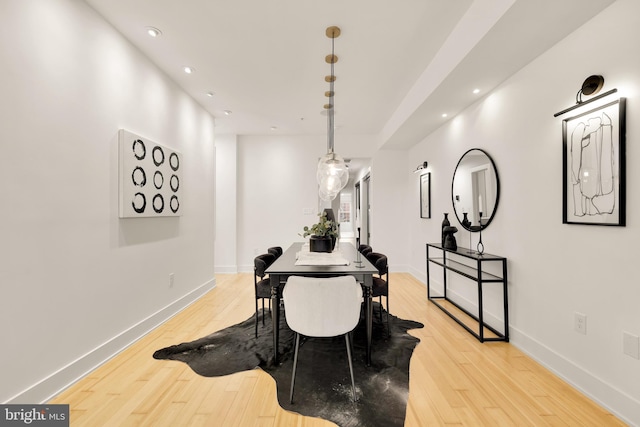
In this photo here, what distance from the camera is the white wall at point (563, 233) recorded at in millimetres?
1657

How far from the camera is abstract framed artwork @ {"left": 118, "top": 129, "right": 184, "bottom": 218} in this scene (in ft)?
8.25

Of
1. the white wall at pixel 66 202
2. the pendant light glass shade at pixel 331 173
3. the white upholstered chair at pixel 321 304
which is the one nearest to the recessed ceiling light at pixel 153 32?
the white wall at pixel 66 202

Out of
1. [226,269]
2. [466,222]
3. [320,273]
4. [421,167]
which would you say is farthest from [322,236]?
[226,269]

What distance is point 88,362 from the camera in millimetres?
2139

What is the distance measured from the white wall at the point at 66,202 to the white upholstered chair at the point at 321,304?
157cm

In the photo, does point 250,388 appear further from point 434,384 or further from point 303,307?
point 434,384

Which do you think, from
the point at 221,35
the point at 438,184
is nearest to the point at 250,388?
the point at 221,35

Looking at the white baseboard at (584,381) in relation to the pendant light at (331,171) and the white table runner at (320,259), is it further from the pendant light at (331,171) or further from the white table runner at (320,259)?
the pendant light at (331,171)

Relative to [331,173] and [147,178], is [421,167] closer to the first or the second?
[331,173]

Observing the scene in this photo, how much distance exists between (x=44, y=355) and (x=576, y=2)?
397 centimetres

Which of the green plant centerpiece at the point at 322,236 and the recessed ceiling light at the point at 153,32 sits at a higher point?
the recessed ceiling light at the point at 153,32

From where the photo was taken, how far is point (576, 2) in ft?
5.57

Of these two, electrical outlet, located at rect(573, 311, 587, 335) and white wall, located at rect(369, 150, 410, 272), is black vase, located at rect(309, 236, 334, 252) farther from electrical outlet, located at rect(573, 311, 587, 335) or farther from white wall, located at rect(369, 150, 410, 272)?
white wall, located at rect(369, 150, 410, 272)

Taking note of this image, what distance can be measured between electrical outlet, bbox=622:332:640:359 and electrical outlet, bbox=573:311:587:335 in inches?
9.9
